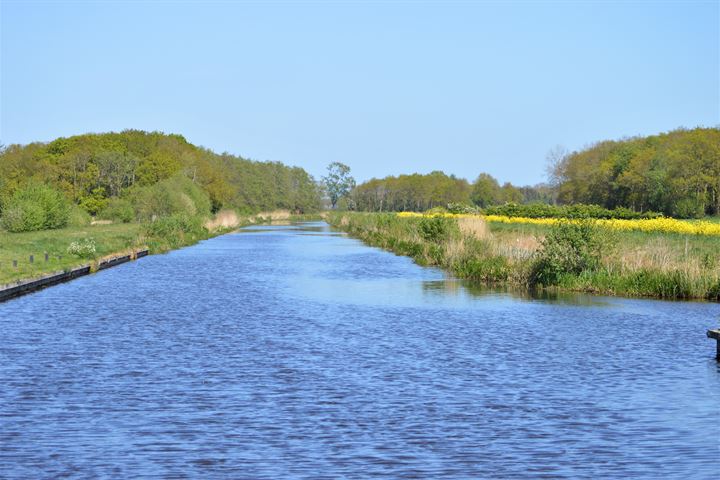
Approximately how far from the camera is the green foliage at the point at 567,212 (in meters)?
71.2

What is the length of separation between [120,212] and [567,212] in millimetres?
46118

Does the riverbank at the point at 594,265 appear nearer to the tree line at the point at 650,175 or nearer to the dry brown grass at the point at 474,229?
the dry brown grass at the point at 474,229

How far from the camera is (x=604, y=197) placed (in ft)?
386

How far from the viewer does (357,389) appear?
14242 millimetres

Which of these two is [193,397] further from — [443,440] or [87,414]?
[443,440]

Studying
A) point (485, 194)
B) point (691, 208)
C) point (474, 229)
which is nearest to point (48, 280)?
point (474, 229)

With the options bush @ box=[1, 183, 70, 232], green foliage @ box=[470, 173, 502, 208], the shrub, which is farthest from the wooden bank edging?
green foliage @ box=[470, 173, 502, 208]

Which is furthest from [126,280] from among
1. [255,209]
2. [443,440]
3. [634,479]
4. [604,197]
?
[255,209]

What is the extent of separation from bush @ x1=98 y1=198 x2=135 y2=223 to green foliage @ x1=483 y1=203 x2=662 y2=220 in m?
37.2

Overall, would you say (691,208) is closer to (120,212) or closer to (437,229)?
(437,229)

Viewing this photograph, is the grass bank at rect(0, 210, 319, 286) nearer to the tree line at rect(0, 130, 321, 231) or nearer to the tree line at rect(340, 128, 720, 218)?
the tree line at rect(0, 130, 321, 231)

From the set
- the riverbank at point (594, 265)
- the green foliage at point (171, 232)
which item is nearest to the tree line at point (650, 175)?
the green foliage at point (171, 232)

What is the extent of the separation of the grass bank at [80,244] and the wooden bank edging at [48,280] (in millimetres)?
280

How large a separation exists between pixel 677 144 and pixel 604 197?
16.8 meters
